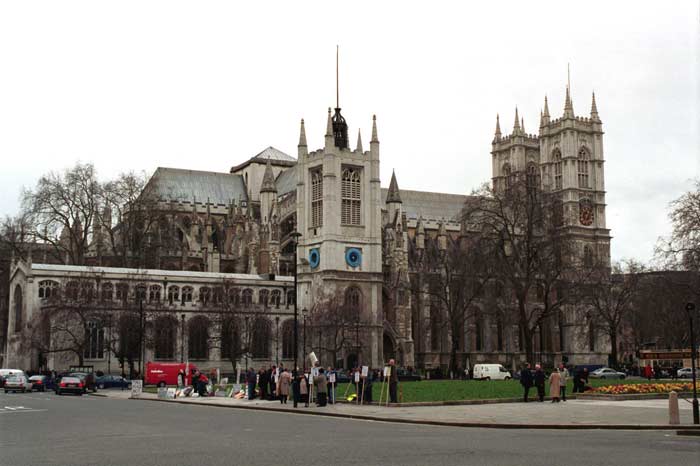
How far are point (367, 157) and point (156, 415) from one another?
5649cm

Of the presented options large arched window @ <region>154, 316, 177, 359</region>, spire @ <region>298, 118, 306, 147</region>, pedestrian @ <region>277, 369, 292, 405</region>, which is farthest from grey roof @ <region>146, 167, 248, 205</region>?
pedestrian @ <region>277, 369, 292, 405</region>

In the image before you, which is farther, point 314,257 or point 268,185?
point 268,185

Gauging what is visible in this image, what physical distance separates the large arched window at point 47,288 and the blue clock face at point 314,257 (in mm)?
21776

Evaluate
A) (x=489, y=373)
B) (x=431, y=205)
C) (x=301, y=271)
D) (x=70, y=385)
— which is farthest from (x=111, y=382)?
(x=431, y=205)

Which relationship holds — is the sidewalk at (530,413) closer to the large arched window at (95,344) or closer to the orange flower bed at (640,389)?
the orange flower bed at (640,389)

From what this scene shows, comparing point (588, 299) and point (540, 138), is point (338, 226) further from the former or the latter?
Result: point (540, 138)

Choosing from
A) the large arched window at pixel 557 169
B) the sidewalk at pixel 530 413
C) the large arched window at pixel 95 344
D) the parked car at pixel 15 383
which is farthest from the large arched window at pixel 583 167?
the sidewalk at pixel 530 413

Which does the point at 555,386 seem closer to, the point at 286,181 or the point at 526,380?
the point at 526,380

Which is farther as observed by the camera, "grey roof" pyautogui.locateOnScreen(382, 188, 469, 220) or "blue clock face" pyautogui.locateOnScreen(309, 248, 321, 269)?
"grey roof" pyautogui.locateOnScreen(382, 188, 469, 220)

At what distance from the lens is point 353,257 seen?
8269 cm

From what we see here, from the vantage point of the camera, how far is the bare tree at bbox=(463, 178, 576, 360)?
2366 inches

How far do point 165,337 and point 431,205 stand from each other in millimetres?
50222

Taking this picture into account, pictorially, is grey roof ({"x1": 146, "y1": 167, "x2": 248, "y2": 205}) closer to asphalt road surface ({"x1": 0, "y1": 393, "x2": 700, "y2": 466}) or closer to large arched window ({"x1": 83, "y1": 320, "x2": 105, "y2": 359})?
large arched window ({"x1": 83, "y1": 320, "x2": 105, "y2": 359})

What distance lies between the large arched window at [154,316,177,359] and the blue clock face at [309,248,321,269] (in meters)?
13.7
